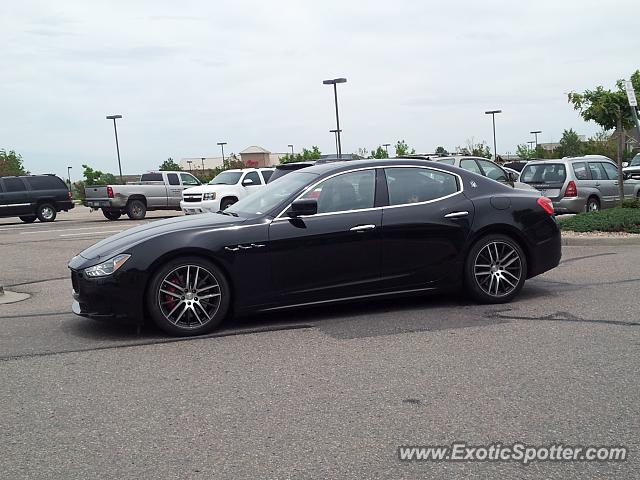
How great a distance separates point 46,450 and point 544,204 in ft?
19.1

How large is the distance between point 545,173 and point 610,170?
186 centimetres

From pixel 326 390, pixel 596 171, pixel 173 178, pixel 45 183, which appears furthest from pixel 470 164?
pixel 45 183

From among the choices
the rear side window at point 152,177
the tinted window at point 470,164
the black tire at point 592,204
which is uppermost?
the rear side window at point 152,177

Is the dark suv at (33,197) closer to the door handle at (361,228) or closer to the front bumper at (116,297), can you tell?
the front bumper at (116,297)

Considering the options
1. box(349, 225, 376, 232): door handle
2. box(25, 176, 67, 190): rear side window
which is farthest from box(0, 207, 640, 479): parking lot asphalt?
box(25, 176, 67, 190): rear side window

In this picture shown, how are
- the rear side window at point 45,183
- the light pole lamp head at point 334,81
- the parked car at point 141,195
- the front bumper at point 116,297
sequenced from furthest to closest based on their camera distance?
the light pole lamp head at point 334,81 < the rear side window at point 45,183 < the parked car at point 141,195 < the front bumper at point 116,297

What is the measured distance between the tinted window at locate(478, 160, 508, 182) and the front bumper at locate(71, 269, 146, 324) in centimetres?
1407

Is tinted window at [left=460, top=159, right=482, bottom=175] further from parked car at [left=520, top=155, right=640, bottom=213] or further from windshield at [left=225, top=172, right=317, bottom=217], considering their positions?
windshield at [left=225, top=172, right=317, bottom=217]

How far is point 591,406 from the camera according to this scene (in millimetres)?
4473

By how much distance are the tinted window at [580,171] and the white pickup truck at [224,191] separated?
29.6 feet

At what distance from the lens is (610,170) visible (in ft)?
58.9

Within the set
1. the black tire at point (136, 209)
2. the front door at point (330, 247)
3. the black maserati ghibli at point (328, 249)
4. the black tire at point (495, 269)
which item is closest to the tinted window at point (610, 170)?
the black maserati ghibli at point (328, 249)

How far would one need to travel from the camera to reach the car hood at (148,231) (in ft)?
21.7

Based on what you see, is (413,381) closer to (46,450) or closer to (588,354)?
(588,354)
